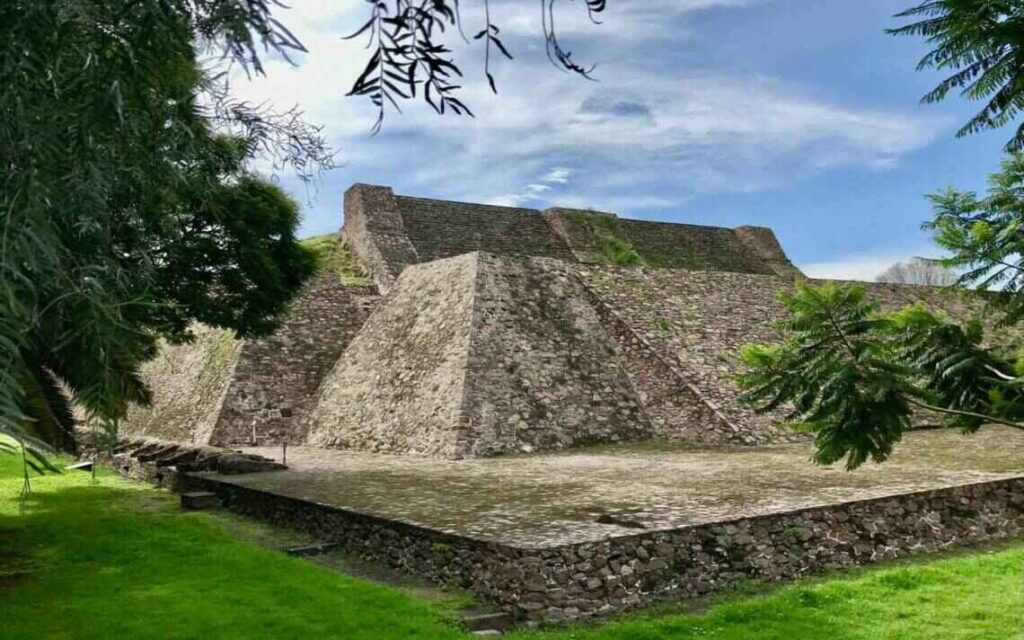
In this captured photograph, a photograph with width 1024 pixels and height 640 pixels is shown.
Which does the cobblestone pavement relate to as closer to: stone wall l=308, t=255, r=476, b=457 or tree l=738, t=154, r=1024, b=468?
stone wall l=308, t=255, r=476, b=457

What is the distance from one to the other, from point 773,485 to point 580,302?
25.9 feet

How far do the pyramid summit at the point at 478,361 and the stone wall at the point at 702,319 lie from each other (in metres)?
0.04

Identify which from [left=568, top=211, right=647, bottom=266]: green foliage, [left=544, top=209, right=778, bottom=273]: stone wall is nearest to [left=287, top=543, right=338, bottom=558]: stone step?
[left=544, top=209, right=778, bottom=273]: stone wall

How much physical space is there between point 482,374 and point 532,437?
4.32ft

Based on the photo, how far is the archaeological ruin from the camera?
265 inches

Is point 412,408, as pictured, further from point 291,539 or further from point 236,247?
point 291,539

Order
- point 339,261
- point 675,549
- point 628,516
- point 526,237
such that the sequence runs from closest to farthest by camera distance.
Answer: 1. point 675,549
2. point 628,516
3. point 339,261
4. point 526,237

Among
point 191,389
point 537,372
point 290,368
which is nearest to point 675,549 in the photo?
point 537,372

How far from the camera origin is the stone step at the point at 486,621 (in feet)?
18.7

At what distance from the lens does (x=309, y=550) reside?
8008 mm

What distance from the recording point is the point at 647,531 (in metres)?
6.43

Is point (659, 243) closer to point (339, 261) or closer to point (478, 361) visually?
point (339, 261)

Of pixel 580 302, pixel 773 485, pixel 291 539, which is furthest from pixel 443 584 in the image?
pixel 580 302

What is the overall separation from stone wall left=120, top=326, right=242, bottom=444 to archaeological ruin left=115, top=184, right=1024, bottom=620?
3.0 inches
